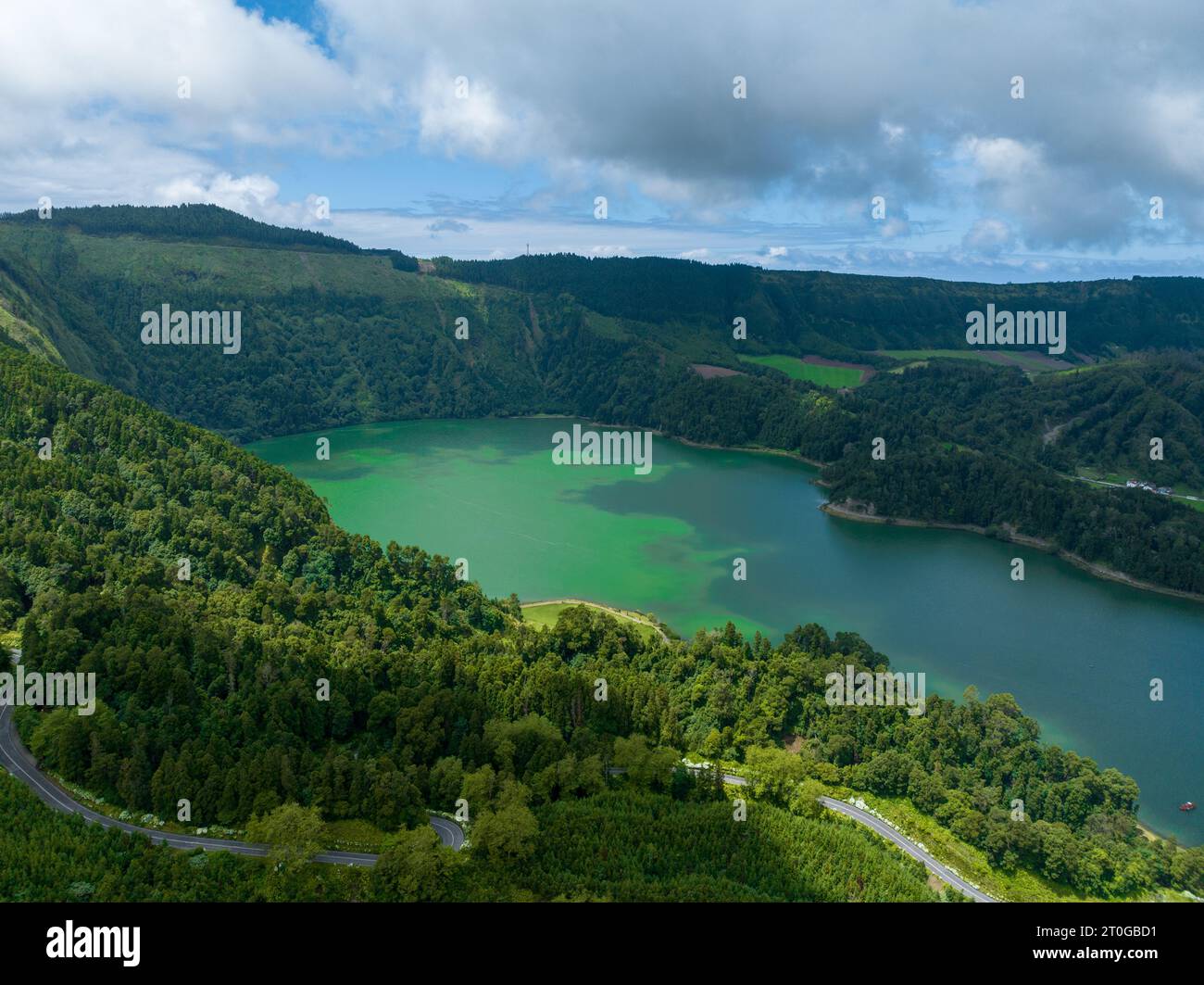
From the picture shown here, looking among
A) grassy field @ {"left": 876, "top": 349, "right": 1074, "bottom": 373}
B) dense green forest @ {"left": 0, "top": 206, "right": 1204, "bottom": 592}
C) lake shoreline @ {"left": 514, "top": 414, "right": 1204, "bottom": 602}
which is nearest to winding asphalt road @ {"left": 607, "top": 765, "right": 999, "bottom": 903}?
lake shoreline @ {"left": 514, "top": 414, "right": 1204, "bottom": 602}

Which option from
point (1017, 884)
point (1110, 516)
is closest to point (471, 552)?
point (1017, 884)

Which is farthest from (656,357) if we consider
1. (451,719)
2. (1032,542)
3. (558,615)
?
(451,719)

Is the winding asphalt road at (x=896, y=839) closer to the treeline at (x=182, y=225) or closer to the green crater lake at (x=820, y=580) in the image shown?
the green crater lake at (x=820, y=580)

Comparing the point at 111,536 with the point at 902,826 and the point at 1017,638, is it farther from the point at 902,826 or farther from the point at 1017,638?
the point at 1017,638

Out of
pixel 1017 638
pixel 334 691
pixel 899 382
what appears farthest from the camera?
pixel 899 382

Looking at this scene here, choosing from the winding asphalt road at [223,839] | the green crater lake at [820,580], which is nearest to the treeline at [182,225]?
the green crater lake at [820,580]

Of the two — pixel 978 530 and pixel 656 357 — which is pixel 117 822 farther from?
pixel 656 357
